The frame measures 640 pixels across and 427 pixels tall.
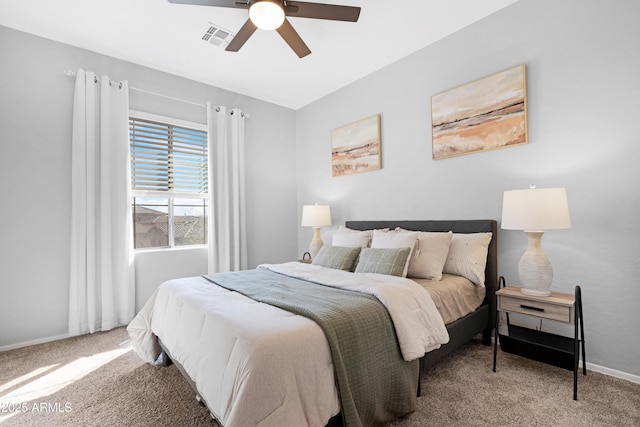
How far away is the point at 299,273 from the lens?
8.11ft

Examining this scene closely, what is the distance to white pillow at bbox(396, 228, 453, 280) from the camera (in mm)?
2424

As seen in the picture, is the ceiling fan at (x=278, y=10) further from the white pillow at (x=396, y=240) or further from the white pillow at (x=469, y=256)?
the white pillow at (x=469, y=256)

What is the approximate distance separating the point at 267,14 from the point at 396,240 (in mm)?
2010

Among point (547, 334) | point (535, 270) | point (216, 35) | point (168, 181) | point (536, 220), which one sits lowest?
point (547, 334)

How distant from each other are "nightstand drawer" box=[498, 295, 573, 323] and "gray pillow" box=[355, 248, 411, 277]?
73 cm

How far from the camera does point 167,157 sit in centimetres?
362

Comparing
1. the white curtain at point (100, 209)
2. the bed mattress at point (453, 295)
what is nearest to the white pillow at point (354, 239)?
the bed mattress at point (453, 295)

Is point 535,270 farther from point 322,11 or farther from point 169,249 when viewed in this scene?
point 169,249

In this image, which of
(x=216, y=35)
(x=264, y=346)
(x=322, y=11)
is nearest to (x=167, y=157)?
(x=216, y=35)

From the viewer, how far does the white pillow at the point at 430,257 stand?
2424 mm

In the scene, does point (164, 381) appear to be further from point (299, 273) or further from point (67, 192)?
point (67, 192)

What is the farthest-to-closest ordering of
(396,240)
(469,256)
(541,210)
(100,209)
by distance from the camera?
(100,209) → (396,240) → (469,256) → (541,210)

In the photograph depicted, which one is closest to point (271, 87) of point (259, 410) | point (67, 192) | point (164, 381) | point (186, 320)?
point (67, 192)

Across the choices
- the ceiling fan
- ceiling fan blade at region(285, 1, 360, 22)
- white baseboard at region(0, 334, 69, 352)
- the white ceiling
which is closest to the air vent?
the white ceiling
